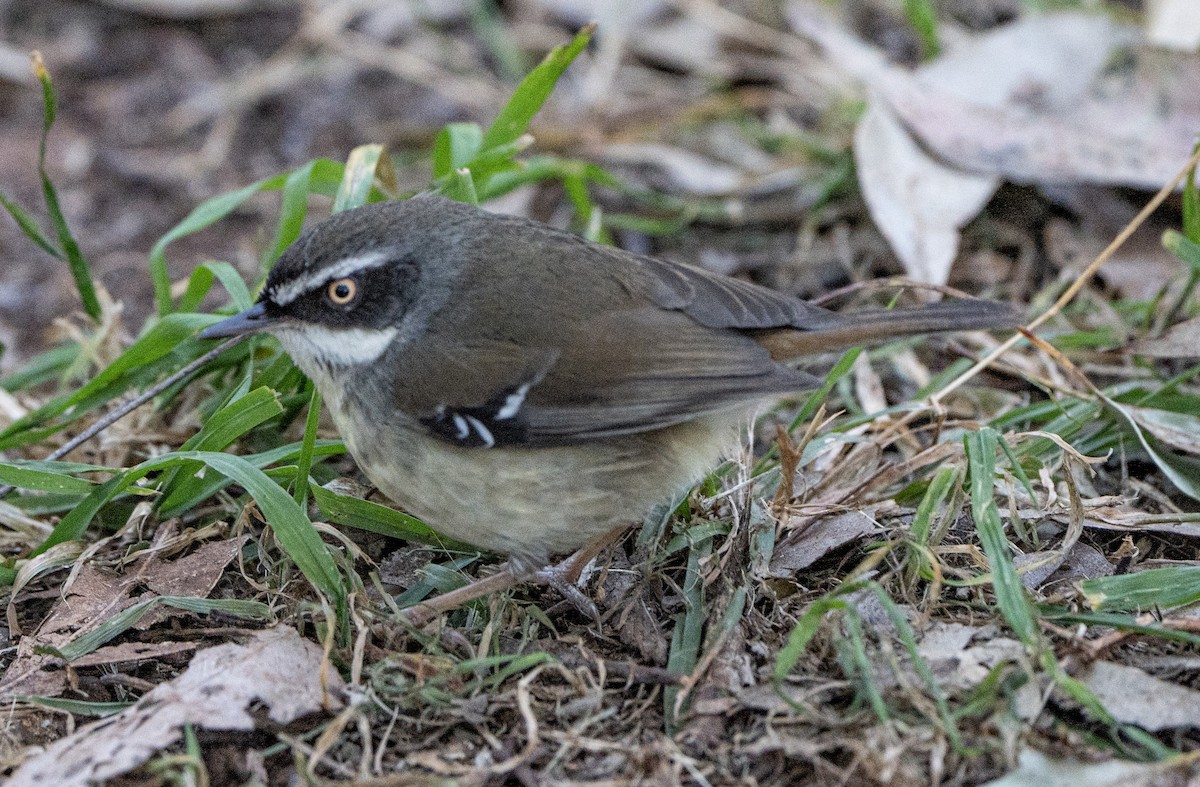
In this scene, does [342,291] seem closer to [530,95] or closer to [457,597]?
[457,597]

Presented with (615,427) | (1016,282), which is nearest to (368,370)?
(615,427)

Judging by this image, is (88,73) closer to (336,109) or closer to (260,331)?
(336,109)

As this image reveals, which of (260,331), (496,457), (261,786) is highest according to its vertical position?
(260,331)

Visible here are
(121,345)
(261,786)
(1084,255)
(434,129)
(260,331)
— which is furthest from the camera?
(434,129)

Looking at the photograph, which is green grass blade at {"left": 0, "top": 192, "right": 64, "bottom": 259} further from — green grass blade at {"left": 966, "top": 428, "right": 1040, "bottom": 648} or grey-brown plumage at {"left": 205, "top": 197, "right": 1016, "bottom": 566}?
green grass blade at {"left": 966, "top": 428, "right": 1040, "bottom": 648}

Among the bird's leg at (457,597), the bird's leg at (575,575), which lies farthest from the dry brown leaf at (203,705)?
the bird's leg at (575,575)

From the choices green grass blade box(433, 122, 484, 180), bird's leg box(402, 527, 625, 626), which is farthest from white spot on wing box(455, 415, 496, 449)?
green grass blade box(433, 122, 484, 180)
